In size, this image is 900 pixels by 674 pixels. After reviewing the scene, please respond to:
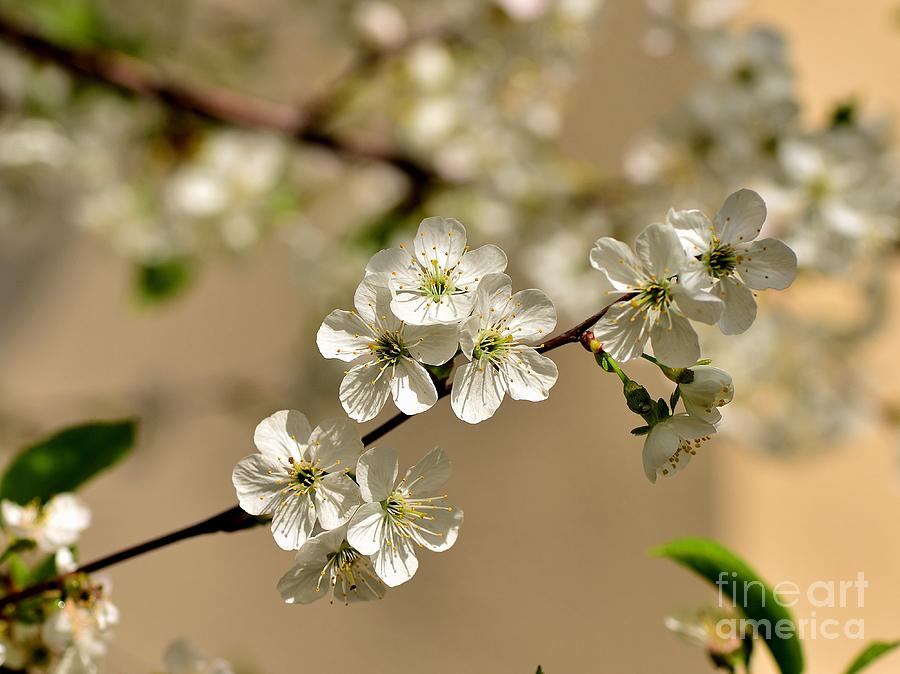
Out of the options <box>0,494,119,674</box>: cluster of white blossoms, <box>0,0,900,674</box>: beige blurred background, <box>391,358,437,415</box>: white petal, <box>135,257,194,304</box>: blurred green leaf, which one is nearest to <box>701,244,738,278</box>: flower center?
<box>391,358,437,415</box>: white petal

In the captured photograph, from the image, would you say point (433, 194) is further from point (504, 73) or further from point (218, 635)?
point (218, 635)

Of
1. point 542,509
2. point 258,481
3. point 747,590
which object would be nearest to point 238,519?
point 258,481

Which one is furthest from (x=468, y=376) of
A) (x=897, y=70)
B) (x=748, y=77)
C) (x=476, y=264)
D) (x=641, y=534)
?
(x=897, y=70)

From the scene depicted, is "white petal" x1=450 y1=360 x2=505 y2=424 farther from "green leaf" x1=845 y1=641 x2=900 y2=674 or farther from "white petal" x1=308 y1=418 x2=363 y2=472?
"green leaf" x1=845 y1=641 x2=900 y2=674

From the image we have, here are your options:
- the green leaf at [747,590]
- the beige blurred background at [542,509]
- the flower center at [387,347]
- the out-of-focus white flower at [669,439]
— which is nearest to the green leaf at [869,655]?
the green leaf at [747,590]

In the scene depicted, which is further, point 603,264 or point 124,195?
point 124,195

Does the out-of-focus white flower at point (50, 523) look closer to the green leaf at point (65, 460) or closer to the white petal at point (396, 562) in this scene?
the green leaf at point (65, 460)
